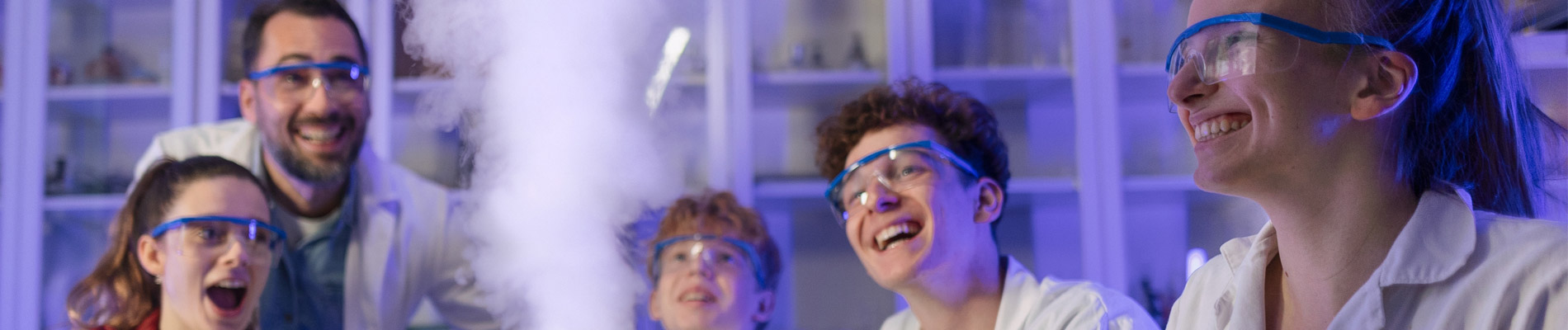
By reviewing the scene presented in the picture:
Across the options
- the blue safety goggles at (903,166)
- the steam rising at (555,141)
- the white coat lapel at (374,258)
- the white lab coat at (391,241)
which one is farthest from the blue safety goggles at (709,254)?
the white coat lapel at (374,258)

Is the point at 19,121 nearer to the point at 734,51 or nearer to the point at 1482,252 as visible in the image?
the point at 734,51

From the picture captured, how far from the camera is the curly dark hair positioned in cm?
175

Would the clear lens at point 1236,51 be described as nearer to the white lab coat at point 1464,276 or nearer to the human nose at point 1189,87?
the human nose at point 1189,87

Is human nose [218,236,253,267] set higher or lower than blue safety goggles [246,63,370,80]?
lower

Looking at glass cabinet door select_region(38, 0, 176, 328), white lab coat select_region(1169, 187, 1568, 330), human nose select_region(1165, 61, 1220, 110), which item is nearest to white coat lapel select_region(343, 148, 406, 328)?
glass cabinet door select_region(38, 0, 176, 328)

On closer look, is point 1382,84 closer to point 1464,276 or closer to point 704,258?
point 1464,276

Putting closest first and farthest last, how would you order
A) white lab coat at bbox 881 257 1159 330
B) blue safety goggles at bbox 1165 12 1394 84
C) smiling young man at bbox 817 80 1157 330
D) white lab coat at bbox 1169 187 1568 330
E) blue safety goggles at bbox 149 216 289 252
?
white lab coat at bbox 1169 187 1568 330
blue safety goggles at bbox 1165 12 1394 84
white lab coat at bbox 881 257 1159 330
smiling young man at bbox 817 80 1157 330
blue safety goggles at bbox 149 216 289 252

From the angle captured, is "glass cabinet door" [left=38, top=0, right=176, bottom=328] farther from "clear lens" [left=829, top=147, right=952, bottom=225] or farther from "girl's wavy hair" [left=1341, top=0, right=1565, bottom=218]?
"girl's wavy hair" [left=1341, top=0, right=1565, bottom=218]

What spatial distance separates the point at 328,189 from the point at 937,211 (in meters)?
1.30

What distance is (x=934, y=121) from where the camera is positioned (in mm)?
1751

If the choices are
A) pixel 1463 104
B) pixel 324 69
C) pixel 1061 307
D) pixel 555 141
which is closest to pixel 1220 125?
pixel 1463 104

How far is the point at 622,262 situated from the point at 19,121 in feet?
5.52

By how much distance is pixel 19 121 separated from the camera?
2.52 metres

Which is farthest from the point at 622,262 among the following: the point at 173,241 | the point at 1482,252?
the point at 1482,252
